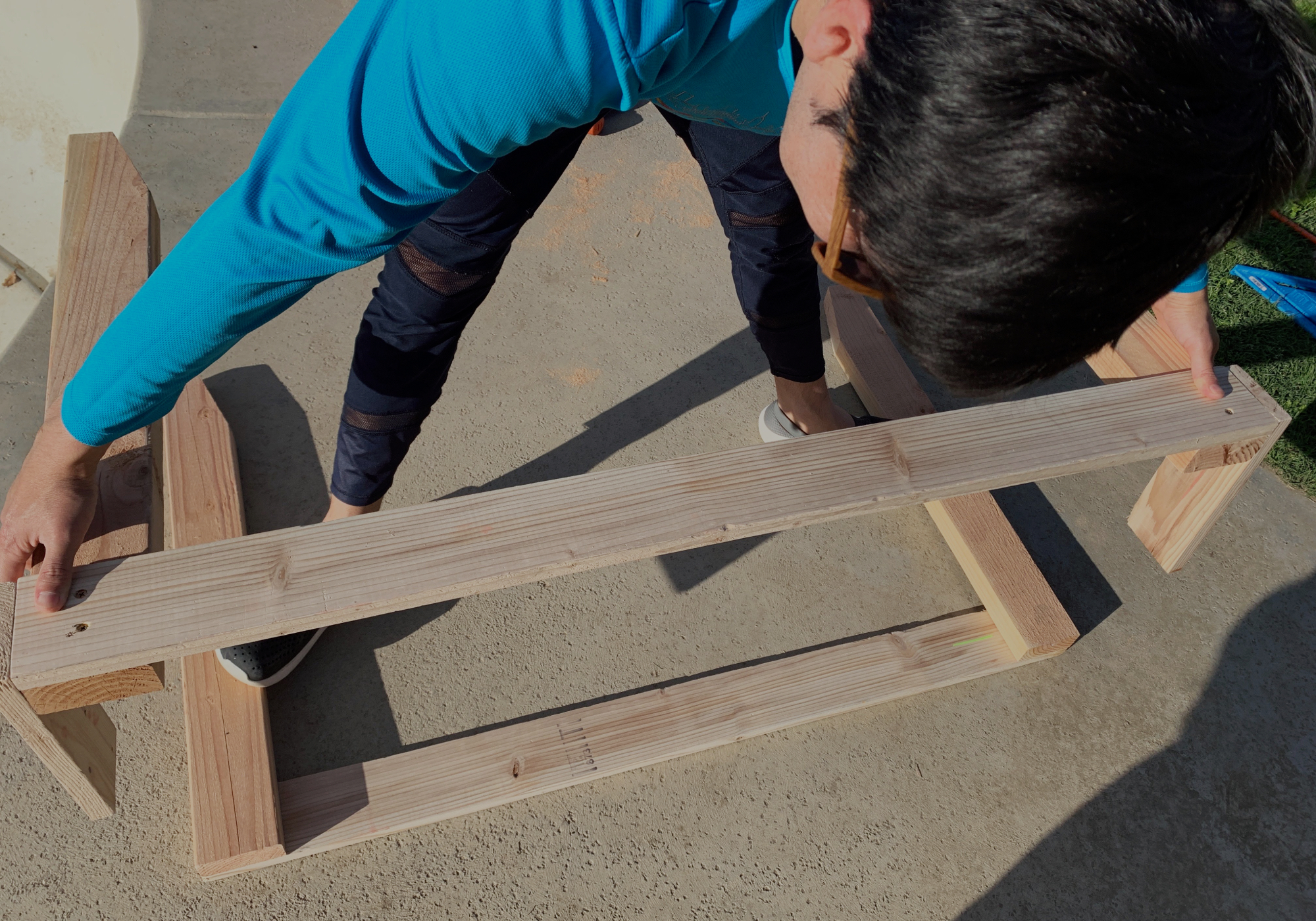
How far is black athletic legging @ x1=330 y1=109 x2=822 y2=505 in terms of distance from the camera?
1.32m

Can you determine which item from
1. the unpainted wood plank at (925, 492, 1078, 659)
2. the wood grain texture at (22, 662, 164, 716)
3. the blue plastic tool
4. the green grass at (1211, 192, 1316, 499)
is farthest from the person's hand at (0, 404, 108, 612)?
the blue plastic tool

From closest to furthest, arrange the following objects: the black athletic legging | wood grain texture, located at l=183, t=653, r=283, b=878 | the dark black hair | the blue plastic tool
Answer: the dark black hair → the black athletic legging → wood grain texture, located at l=183, t=653, r=283, b=878 → the blue plastic tool

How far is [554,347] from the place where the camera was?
7.84ft

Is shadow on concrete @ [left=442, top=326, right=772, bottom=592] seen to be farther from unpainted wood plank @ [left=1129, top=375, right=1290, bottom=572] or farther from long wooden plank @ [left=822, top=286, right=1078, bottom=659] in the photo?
unpainted wood plank @ [left=1129, top=375, right=1290, bottom=572]

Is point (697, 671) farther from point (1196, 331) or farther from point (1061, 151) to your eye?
point (1061, 151)

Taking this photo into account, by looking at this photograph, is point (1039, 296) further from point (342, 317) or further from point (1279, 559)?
point (342, 317)

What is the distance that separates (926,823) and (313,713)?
4.22ft

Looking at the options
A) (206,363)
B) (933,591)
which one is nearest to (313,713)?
(206,363)

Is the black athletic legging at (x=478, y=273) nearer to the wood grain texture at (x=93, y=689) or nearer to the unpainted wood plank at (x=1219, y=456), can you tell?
the wood grain texture at (x=93, y=689)

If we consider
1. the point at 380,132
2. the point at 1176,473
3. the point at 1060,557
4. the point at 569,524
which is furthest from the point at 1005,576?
the point at 380,132

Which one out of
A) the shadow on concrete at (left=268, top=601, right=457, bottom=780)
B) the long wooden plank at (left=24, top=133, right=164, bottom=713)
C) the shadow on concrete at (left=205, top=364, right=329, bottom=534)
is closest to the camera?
the long wooden plank at (left=24, top=133, right=164, bottom=713)

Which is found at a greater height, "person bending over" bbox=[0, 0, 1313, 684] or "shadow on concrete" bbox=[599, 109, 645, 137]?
"person bending over" bbox=[0, 0, 1313, 684]

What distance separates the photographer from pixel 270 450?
2.10 m

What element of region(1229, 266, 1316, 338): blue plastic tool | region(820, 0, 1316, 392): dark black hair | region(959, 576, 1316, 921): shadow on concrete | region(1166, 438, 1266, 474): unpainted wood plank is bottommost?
region(959, 576, 1316, 921): shadow on concrete
